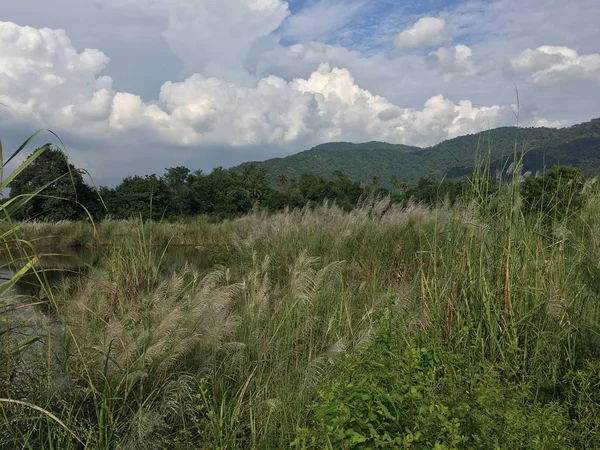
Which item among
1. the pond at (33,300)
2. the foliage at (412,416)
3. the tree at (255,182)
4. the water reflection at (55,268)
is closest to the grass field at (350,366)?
the foliage at (412,416)

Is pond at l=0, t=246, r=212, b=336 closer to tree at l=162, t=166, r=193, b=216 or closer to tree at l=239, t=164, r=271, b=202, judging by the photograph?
tree at l=162, t=166, r=193, b=216

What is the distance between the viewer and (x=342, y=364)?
2.19 meters

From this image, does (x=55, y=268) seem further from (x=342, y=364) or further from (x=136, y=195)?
(x=136, y=195)

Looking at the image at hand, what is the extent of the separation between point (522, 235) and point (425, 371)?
177 centimetres

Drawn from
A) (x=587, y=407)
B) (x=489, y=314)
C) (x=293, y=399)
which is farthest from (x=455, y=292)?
(x=293, y=399)

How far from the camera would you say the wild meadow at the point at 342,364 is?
6.36ft

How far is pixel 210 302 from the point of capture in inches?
129

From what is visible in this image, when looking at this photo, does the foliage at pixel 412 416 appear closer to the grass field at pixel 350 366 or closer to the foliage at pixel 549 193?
the grass field at pixel 350 366

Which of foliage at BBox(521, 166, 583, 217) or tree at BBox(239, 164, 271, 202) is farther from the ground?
tree at BBox(239, 164, 271, 202)

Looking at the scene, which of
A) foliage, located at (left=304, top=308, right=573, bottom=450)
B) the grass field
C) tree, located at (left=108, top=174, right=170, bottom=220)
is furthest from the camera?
tree, located at (left=108, top=174, right=170, bottom=220)

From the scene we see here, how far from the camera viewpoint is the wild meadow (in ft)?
6.36

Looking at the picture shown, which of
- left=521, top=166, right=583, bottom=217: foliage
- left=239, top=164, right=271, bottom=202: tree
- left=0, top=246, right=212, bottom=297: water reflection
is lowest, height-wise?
left=0, top=246, right=212, bottom=297: water reflection

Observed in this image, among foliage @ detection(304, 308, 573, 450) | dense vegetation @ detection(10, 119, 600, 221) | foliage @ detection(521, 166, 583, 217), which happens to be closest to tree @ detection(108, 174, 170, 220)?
dense vegetation @ detection(10, 119, 600, 221)

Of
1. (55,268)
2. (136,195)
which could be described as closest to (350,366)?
(55,268)
